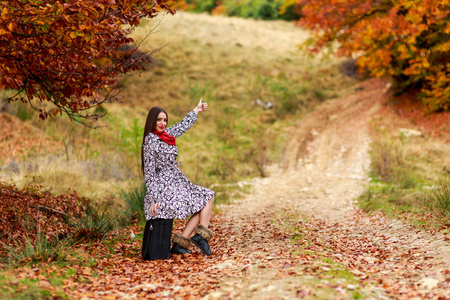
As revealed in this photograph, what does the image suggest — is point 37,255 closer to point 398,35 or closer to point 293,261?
point 293,261

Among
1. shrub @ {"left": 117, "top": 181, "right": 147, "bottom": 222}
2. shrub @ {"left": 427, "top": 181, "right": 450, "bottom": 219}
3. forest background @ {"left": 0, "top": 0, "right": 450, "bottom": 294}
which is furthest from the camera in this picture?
forest background @ {"left": 0, "top": 0, "right": 450, "bottom": 294}

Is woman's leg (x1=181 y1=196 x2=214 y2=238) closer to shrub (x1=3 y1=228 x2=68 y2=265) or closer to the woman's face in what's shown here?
the woman's face

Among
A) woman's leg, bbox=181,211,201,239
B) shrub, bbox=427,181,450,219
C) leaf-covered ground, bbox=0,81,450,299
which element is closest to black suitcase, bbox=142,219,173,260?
leaf-covered ground, bbox=0,81,450,299

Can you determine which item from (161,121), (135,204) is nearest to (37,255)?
(161,121)

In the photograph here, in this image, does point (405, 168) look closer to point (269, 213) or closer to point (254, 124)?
point (269, 213)

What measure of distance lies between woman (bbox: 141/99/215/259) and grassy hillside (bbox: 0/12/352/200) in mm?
1303

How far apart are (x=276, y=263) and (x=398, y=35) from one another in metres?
11.4

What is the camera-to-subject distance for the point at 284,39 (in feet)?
91.2

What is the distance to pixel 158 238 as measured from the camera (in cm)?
488

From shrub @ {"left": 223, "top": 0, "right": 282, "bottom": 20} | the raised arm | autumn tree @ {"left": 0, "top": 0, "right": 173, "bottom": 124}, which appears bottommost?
the raised arm

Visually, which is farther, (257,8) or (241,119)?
(257,8)

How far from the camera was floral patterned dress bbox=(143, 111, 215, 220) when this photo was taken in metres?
4.81

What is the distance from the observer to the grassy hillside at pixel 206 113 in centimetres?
987

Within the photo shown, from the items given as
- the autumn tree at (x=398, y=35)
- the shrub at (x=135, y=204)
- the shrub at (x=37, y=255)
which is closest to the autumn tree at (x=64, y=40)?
the shrub at (x=37, y=255)
